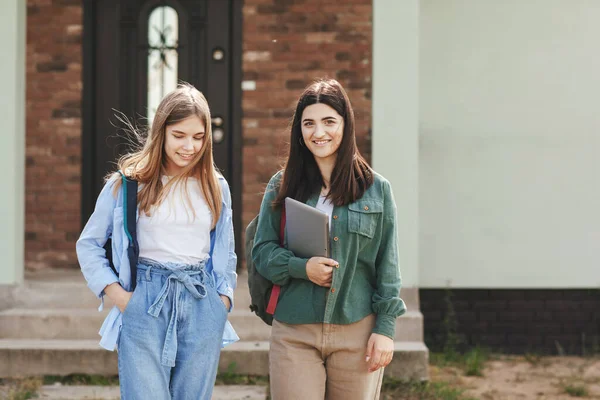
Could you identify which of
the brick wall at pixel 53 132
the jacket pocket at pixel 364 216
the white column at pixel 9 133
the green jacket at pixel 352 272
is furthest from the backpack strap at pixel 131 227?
the brick wall at pixel 53 132

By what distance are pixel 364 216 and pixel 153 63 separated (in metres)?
3.86

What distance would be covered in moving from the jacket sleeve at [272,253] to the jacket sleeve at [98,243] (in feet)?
1.62

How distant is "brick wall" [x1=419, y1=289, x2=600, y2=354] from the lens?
5.97 m

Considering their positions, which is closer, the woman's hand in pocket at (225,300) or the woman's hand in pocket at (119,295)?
Answer: the woman's hand in pocket at (119,295)

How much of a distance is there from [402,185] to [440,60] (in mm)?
1490

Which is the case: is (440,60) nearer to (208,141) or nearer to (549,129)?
(549,129)

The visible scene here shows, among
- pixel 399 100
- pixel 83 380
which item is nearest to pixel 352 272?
pixel 399 100

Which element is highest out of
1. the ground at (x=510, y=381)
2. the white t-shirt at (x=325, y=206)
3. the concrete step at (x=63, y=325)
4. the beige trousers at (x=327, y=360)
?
the white t-shirt at (x=325, y=206)

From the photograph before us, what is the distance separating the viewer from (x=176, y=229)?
8.55 ft

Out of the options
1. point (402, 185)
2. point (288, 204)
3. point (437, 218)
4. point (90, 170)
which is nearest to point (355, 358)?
point (288, 204)

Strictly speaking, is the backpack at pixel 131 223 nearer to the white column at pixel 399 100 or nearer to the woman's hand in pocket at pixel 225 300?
the woman's hand in pocket at pixel 225 300

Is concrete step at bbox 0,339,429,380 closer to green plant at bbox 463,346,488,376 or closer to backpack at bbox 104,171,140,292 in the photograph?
green plant at bbox 463,346,488,376

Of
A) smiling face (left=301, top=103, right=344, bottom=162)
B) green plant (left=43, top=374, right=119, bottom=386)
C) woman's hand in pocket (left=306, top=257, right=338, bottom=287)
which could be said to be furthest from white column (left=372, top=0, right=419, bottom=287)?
woman's hand in pocket (left=306, top=257, right=338, bottom=287)

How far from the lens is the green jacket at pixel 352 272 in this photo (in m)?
2.52
